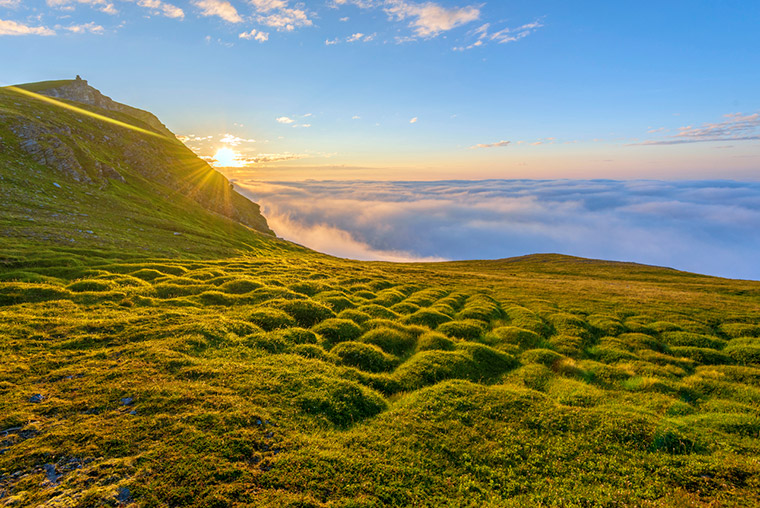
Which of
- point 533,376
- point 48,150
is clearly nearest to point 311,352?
point 533,376

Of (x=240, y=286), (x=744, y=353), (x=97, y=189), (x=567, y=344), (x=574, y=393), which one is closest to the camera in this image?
(x=574, y=393)

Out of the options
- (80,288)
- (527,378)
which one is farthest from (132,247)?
(527,378)

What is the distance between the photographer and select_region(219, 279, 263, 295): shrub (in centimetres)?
2733

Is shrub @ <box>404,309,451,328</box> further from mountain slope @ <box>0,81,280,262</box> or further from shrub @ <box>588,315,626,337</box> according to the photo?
mountain slope @ <box>0,81,280,262</box>

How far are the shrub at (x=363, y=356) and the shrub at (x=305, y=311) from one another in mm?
4477

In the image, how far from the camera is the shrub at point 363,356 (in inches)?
680

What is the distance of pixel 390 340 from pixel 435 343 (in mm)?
3096

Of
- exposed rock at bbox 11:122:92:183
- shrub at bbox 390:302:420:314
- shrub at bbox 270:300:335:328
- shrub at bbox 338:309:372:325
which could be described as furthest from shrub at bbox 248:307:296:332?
exposed rock at bbox 11:122:92:183

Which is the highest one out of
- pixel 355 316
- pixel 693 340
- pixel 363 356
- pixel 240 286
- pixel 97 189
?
pixel 97 189

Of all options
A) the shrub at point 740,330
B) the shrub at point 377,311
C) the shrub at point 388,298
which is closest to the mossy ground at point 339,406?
the shrub at point 377,311

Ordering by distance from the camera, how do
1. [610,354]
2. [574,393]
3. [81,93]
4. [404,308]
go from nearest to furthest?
[574,393] → [610,354] → [404,308] → [81,93]

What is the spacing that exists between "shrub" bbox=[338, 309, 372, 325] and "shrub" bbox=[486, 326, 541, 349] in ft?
30.9

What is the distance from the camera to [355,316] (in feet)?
79.5

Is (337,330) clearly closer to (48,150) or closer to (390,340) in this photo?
(390,340)
